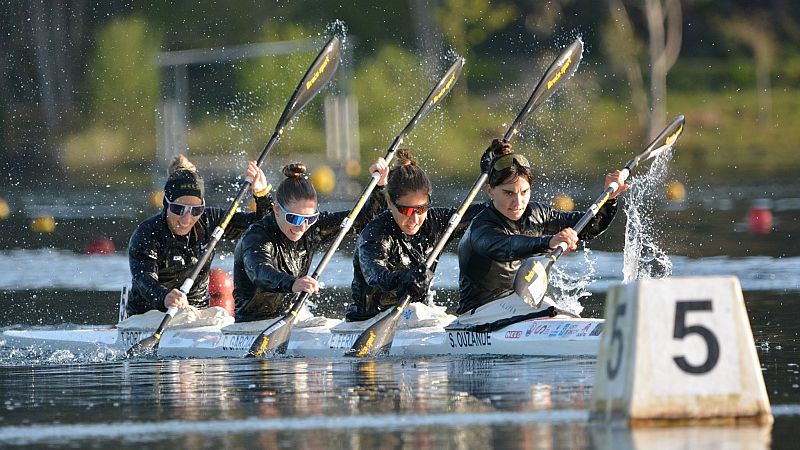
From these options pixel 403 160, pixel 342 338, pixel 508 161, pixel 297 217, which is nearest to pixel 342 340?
pixel 342 338

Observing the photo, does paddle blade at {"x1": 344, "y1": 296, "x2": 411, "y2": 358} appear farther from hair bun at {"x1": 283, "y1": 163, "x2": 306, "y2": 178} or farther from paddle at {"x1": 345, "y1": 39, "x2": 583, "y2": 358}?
hair bun at {"x1": 283, "y1": 163, "x2": 306, "y2": 178}

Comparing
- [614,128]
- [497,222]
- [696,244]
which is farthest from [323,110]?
[497,222]

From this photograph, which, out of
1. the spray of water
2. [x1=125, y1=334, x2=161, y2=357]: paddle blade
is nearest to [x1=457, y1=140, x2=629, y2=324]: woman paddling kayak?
[x1=125, y1=334, x2=161, y2=357]: paddle blade

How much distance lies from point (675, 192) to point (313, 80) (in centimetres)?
1632

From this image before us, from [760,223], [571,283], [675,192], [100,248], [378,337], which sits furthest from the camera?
[675,192]

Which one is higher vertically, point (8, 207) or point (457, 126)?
point (457, 126)

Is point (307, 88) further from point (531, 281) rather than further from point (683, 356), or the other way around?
point (683, 356)

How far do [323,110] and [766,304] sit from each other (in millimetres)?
25739

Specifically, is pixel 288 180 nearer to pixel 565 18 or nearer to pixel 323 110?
pixel 323 110

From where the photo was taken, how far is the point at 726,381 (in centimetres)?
706

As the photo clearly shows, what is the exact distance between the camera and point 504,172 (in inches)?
410

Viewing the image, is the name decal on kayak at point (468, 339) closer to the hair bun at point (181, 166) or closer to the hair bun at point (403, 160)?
the hair bun at point (403, 160)

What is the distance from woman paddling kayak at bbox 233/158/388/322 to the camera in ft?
36.9

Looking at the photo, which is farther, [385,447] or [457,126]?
[457,126]
